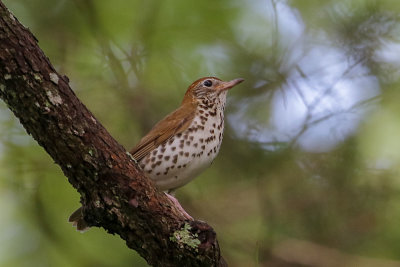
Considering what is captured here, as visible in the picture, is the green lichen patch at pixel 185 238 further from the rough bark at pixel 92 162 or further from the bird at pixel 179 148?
the bird at pixel 179 148

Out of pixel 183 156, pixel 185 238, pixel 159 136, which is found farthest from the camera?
pixel 159 136

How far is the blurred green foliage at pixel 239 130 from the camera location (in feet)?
21.1

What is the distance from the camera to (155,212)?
4.00 m

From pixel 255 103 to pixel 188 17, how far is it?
123cm

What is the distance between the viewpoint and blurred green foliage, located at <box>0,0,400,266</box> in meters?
6.44

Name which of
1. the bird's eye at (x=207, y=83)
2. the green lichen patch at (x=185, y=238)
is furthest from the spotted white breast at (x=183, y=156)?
the green lichen patch at (x=185, y=238)

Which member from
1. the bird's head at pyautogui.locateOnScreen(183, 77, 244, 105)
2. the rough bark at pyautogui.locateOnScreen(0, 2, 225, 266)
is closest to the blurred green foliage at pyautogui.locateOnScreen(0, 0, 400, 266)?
the bird's head at pyautogui.locateOnScreen(183, 77, 244, 105)

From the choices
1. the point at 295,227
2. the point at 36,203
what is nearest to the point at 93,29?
the point at 36,203

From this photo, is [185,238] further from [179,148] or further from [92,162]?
[179,148]

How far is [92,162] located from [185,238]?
0.80 m

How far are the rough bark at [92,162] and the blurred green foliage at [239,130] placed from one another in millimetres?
2428

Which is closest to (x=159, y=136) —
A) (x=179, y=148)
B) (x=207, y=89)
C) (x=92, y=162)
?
(x=179, y=148)

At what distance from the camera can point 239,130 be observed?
272 inches

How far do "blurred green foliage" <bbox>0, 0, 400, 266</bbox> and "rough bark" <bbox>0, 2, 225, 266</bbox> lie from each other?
2.43 m
